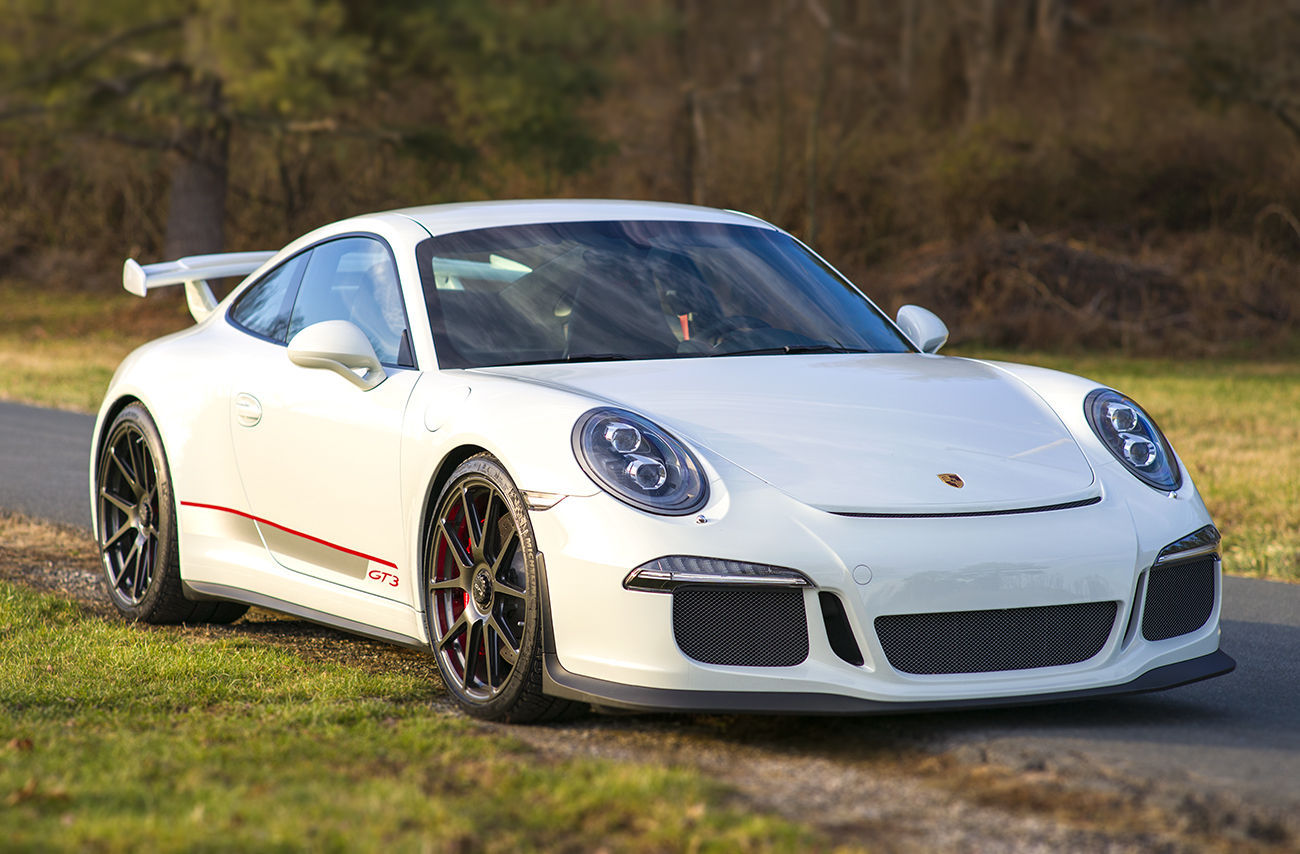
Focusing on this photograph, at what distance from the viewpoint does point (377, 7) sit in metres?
19.8

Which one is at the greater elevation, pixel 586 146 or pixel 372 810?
pixel 372 810

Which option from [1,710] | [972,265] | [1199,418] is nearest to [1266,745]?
[1,710]

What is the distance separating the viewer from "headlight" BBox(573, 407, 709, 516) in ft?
13.4

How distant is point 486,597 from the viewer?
4449 mm

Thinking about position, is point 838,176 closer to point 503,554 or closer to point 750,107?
point 750,107

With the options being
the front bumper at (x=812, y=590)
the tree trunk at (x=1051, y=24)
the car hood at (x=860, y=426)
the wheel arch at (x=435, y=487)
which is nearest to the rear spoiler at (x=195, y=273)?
the wheel arch at (x=435, y=487)

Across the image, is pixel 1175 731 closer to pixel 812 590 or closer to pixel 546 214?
pixel 812 590

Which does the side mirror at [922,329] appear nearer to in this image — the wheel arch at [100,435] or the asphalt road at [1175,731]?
the asphalt road at [1175,731]

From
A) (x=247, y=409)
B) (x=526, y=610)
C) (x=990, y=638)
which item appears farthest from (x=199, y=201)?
(x=990, y=638)

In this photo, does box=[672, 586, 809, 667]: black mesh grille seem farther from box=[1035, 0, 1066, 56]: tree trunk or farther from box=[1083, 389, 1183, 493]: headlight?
box=[1035, 0, 1066, 56]: tree trunk

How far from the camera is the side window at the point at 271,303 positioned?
5785mm

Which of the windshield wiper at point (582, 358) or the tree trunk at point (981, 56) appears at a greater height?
the windshield wiper at point (582, 358)

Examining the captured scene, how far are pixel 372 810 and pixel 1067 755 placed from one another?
167 centimetres

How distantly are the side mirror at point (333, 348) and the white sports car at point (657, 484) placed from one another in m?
0.01
